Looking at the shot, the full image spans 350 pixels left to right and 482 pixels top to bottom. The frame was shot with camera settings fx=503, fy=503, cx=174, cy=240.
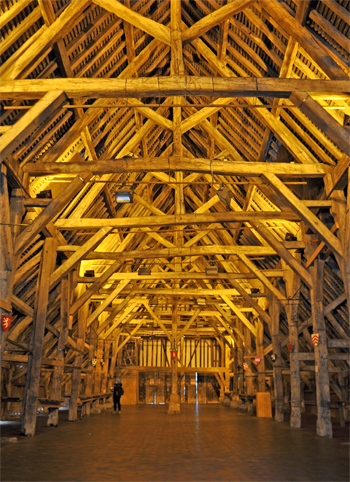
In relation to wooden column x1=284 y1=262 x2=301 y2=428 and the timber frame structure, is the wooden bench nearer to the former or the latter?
the timber frame structure

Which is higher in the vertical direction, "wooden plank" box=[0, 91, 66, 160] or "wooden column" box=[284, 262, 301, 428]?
"wooden plank" box=[0, 91, 66, 160]

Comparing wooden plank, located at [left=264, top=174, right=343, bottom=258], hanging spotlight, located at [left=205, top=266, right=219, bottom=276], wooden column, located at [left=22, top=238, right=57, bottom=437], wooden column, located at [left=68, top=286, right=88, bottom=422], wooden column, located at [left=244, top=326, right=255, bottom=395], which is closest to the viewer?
wooden plank, located at [left=264, top=174, right=343, bottom=258]

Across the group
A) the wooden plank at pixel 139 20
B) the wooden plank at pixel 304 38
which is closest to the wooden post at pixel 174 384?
the wooden plank at pixel 139 20

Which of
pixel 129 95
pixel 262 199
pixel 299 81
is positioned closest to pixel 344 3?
pixel 299 81

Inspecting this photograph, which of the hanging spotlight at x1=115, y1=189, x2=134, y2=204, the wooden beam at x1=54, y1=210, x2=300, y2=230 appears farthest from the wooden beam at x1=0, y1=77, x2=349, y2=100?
the wooden beam at x1=54, y1=210, x2=300, y2=230

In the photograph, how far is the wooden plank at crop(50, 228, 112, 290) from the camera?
10133 millimetres

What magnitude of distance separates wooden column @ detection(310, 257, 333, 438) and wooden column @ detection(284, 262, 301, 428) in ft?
3.87

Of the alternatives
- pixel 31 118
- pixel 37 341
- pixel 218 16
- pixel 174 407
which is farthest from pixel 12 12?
pixel 174 407

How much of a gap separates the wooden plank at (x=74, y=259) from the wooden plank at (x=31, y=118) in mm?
4040

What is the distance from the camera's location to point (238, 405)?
19406 millimetres

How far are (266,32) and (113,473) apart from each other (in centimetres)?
664

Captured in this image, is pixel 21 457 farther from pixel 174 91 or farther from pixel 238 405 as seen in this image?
pixel 238 405

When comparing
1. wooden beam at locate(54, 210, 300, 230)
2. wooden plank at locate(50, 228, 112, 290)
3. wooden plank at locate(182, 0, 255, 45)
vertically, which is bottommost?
wooden plank at locate(50, 228, 112, 290)

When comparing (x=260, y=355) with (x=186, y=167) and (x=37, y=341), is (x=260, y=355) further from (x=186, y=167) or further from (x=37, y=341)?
(x=186, y=167)
